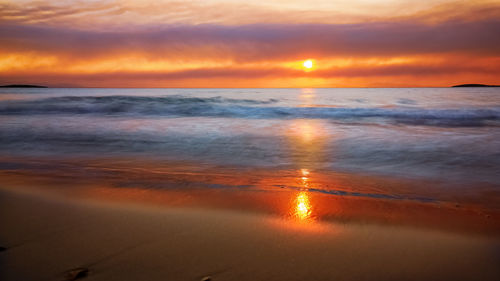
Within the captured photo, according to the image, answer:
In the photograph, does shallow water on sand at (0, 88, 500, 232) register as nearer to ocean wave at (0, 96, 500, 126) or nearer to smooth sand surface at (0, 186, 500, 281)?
smooth sand surface at (0, 186, 500, 281)

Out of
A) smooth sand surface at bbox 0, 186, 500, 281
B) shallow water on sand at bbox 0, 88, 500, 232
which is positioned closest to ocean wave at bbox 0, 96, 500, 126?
shallow water on sand at bbox 0, 88, 500, 232

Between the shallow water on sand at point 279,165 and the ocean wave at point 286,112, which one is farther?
the ocean wave at point 286,112

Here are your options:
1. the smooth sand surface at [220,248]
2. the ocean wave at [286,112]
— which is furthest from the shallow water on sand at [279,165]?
the ocean wave at [286,112]

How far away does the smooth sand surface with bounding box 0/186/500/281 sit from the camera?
1.94 m

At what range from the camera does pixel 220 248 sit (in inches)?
87.7

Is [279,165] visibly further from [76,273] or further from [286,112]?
[286,112]

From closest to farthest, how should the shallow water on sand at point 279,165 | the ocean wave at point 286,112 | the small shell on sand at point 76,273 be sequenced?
the small shell on sand at point 76,273 → the shallow water on sand at point 279,165 → the ocean wave at point 286,112

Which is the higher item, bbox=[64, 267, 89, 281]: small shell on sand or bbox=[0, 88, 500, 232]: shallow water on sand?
bbox=[64, 267, 89, 281]: small shell on sand

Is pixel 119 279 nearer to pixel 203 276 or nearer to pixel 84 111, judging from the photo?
pixel 203 276

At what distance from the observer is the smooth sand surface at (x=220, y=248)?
6.35 feet

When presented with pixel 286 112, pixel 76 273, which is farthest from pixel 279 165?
pixel 286 112

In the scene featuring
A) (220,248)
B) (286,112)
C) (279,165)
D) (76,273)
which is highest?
(76,273)

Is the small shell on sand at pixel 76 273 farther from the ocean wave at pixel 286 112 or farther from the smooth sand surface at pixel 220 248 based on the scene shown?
the ocean wave at pixel 286 112

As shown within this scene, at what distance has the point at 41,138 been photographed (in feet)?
28.8
